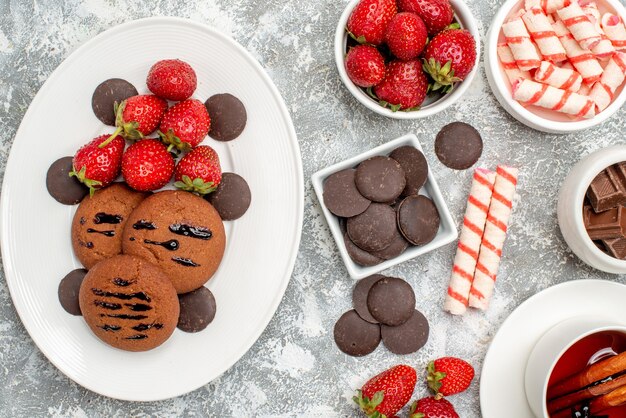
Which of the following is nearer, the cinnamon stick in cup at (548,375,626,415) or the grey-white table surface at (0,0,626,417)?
the cinnamon stick in cup at (548,375,626,415)

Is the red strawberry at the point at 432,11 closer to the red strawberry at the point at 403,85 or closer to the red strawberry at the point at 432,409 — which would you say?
the red strawberry at the point at 403,85

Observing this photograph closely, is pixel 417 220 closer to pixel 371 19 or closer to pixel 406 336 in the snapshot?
pixel 406 336

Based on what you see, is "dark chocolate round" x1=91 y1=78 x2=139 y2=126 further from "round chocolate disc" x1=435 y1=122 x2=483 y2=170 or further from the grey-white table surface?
"round chocolate disc" x1=435 y1=122 x2=483 y2=170

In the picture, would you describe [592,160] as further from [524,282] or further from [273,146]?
[273,146]

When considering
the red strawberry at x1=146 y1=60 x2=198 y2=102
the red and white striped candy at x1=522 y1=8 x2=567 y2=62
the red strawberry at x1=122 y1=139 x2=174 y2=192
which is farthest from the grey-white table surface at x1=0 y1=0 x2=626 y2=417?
the red strawberry at x1=122 y1=139 x2=174 y2=192

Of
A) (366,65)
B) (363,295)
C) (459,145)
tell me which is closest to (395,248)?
(363,295)
